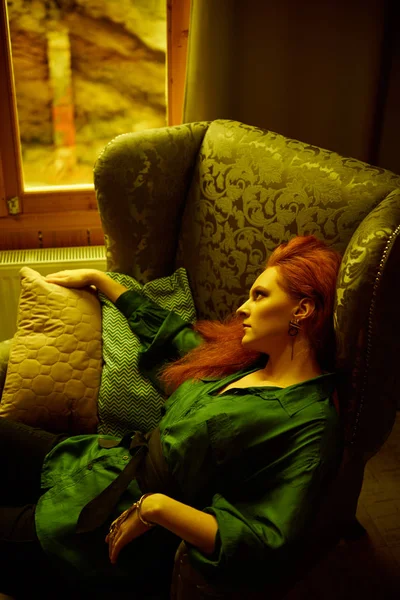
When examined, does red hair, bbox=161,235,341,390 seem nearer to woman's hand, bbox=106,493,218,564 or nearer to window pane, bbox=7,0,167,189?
woman's hand, bbox=106,493,218,564

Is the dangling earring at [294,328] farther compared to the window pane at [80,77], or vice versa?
the window pane at [80,77]

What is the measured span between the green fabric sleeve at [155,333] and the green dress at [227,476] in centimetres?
16

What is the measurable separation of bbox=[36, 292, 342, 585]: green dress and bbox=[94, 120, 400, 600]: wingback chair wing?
0.09 metres

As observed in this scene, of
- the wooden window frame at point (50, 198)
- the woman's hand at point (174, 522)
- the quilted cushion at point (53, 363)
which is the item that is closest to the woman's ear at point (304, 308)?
the woman's hand at point (174, 522)

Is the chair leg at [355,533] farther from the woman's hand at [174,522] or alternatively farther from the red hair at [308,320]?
the woman's hand at [174,522]

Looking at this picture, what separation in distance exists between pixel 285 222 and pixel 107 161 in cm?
54

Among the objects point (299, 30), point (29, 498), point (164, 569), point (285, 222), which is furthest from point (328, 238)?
point (299, 30)

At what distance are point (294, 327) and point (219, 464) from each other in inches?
12.4

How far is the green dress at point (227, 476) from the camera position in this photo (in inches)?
41.5

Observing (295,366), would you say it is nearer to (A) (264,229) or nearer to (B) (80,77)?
(A) (264,229)

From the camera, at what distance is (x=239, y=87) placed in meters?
2.17

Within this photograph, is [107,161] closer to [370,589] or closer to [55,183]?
[55,183]

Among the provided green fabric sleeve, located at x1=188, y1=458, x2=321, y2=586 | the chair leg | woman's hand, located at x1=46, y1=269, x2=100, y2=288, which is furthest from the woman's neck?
the chair leg

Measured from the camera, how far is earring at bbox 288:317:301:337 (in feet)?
4.15
